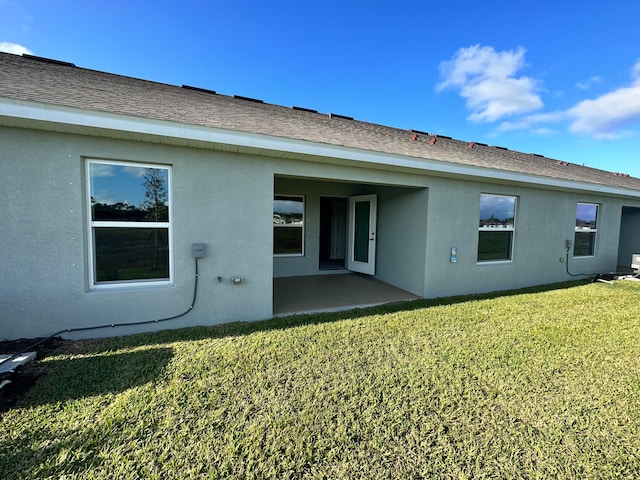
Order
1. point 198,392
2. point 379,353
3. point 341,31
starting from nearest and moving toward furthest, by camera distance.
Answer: point 198,392
point 379,353
point 341,31

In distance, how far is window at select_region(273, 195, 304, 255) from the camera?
25.7 feet

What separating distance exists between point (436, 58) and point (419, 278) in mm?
9109

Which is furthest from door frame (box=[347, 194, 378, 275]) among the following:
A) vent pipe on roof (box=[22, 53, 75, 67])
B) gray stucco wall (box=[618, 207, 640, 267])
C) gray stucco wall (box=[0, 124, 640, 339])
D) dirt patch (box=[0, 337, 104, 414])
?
gray stucco wall (box=[618, 207, 640, 267])

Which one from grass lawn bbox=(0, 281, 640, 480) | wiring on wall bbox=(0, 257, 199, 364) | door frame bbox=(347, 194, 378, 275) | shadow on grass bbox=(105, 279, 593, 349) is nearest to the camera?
grass lawn bbox=(0, 281, 640, 480)

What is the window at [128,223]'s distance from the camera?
3.87m

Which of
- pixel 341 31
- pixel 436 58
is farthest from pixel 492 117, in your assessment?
pixel 341 31

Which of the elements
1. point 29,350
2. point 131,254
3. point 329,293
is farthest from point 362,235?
point 29,350

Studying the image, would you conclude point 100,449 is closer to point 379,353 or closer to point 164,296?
point 164,296

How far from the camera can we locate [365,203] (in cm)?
797

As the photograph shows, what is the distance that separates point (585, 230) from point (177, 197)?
A: 11494mm

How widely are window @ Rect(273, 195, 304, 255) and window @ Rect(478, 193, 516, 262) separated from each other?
472 centimetres

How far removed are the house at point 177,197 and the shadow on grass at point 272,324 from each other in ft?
0.71

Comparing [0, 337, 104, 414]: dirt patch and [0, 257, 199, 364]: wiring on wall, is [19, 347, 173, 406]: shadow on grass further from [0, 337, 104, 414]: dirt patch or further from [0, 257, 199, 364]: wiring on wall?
[0, 257, 199, 364]: wiring on wall

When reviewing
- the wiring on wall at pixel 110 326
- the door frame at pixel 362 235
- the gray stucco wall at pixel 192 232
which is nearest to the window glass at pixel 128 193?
the gray stucco wall at pixel 192 232
